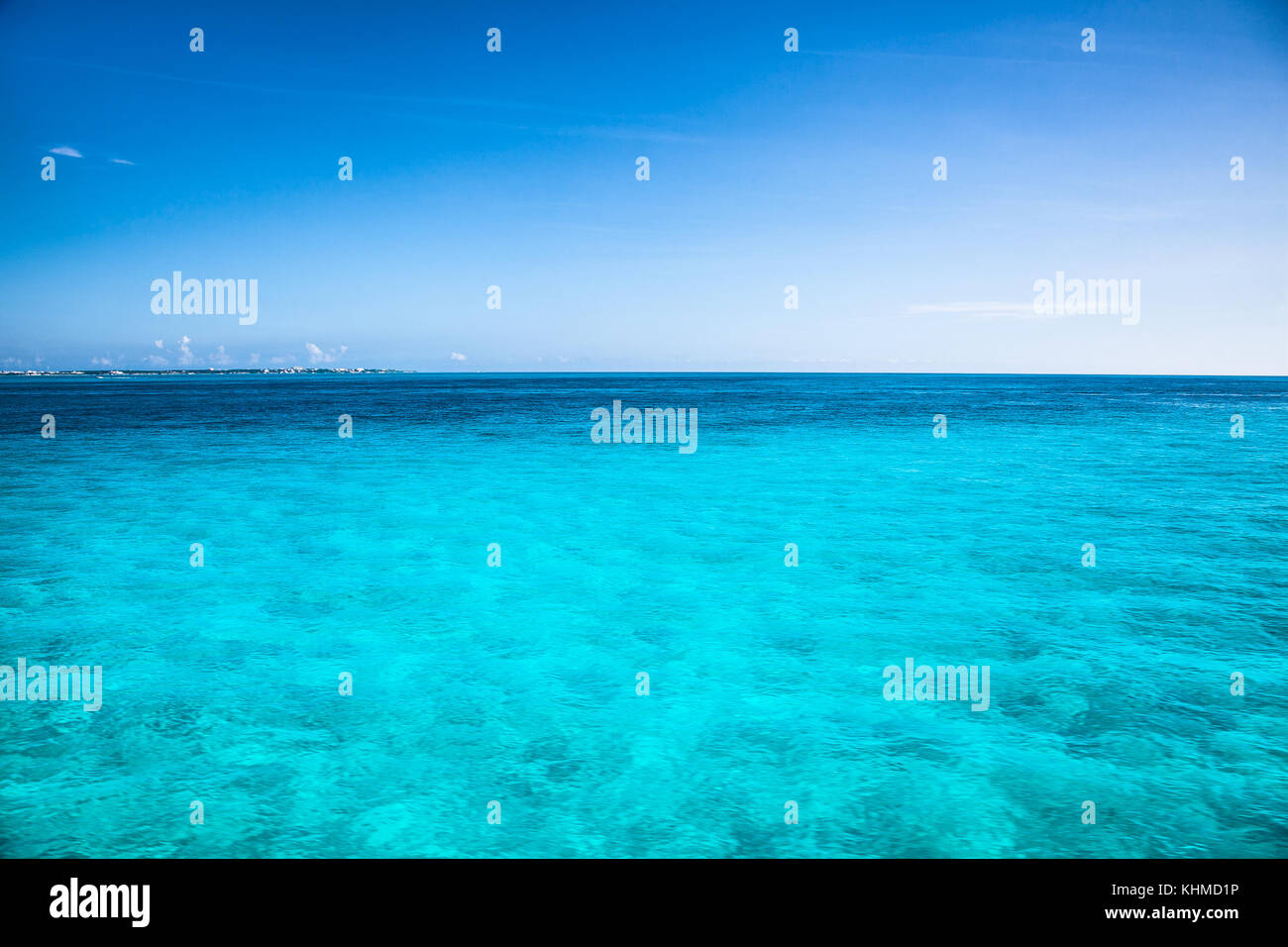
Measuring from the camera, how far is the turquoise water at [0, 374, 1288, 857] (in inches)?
215

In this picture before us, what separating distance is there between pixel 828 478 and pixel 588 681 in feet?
50.8

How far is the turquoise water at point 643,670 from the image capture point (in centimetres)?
546

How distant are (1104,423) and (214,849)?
49.5 m

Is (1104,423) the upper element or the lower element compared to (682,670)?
upper

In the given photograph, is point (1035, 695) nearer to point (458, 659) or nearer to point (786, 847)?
point (786, 847)

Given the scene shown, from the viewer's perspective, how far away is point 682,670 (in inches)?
328

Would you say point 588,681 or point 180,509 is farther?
point 180,509

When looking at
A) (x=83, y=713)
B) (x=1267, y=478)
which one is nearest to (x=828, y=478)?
(x=1267, y=478)

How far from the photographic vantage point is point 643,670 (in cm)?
841

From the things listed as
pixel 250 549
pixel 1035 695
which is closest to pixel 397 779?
pixel 1035 695
